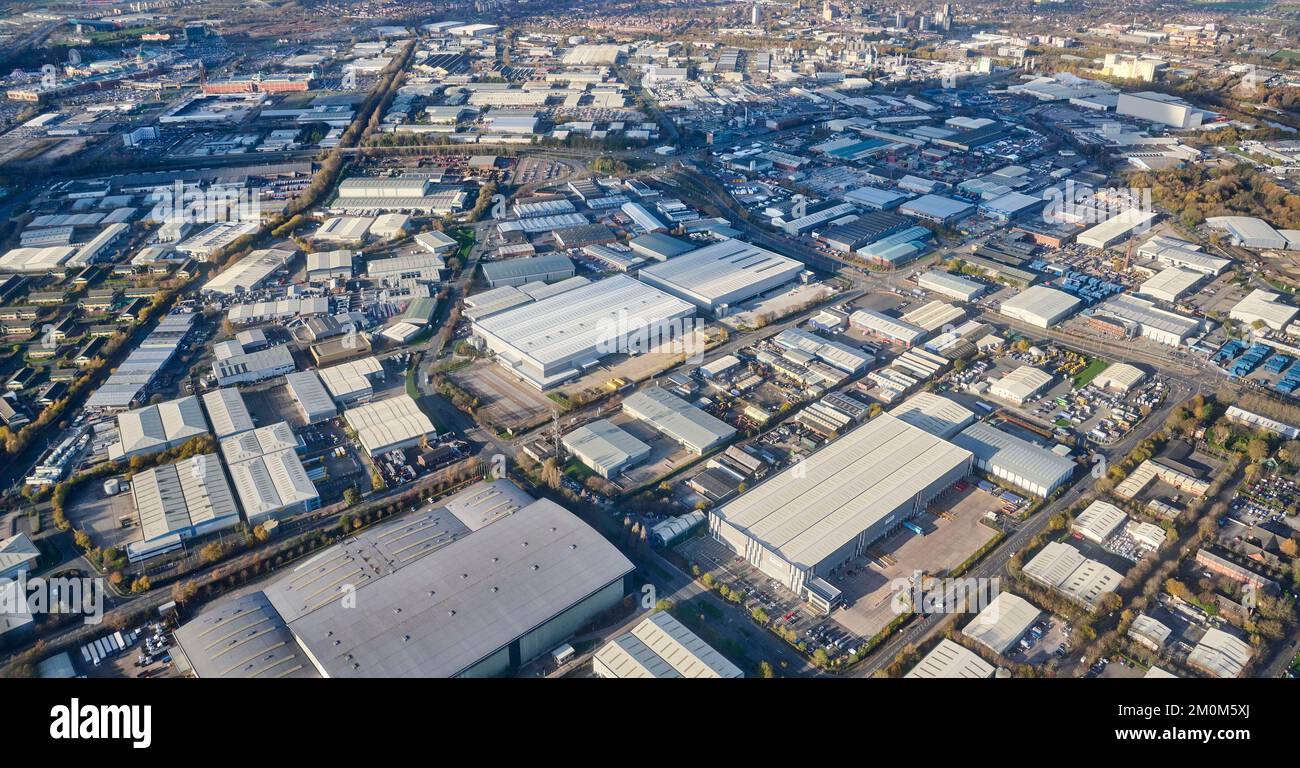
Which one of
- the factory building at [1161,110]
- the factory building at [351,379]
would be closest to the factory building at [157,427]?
the factory building at [351,379]

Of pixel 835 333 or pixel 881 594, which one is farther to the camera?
pixel 835 333

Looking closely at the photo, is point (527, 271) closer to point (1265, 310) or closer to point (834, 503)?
point (834, 503)

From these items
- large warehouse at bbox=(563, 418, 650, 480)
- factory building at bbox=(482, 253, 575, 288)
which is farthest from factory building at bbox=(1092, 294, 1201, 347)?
factory building at bbox=(482, 253, 575, 288)

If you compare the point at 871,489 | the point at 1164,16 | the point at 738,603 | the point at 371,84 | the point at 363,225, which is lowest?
the point at 738,603

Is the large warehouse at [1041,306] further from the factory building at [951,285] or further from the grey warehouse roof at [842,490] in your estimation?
the grey warehouse roof at [842,490]

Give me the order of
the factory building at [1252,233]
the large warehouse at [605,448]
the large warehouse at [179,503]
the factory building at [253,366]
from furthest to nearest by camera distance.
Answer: the factory building at [1252,233], the factory building at [253,366], the large warehouse at [605,448], the large warehouse at [179,503]

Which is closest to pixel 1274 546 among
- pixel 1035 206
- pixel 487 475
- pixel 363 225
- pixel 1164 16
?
pixel 487 475

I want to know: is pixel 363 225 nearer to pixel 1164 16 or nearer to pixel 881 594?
pixel 881 594
